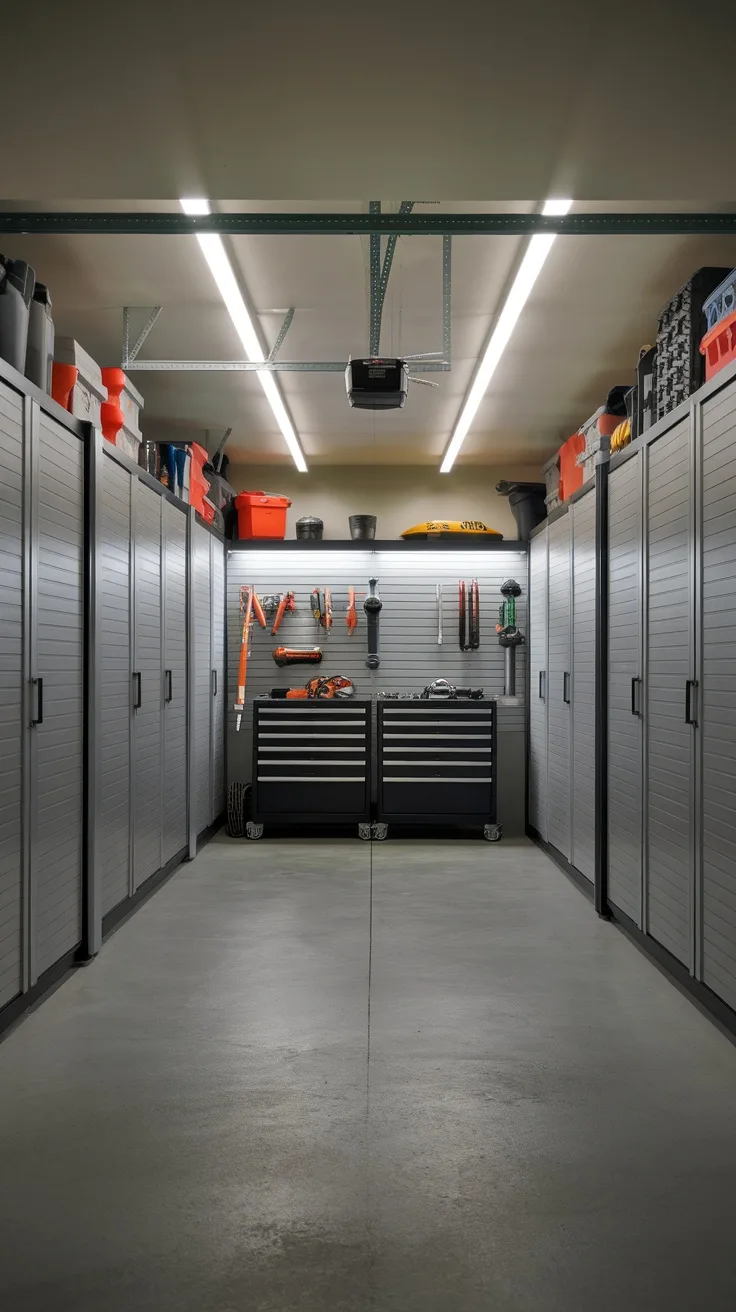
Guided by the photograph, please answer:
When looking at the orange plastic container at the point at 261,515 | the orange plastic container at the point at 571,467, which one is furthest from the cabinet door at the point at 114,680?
the orange plastic container at the point at 261,515

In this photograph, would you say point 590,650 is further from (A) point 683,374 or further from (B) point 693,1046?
(B) point 693,1046

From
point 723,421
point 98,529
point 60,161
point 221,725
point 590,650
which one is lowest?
point 221,725

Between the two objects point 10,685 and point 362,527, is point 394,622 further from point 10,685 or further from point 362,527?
point 10,685

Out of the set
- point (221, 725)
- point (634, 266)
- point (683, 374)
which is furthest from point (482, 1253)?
point (221, 725)

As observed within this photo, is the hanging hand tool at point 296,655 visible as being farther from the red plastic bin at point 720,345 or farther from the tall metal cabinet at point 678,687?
the red plastic bin at point 720,345

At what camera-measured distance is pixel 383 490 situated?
315 inches

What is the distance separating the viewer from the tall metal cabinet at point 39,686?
2.90m

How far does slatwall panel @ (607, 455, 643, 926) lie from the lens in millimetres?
3961

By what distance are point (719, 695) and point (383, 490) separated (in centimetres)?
536

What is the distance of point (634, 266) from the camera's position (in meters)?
3.94

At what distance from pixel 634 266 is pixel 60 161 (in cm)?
244

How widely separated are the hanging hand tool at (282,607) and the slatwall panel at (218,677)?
440 mm

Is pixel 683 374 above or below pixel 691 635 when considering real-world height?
above

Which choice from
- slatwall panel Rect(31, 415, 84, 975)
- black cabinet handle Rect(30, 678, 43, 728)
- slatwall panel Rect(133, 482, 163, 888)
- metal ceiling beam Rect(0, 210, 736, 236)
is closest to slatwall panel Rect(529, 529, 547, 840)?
slatwall panel Rect(133, 482, 163, 888)
